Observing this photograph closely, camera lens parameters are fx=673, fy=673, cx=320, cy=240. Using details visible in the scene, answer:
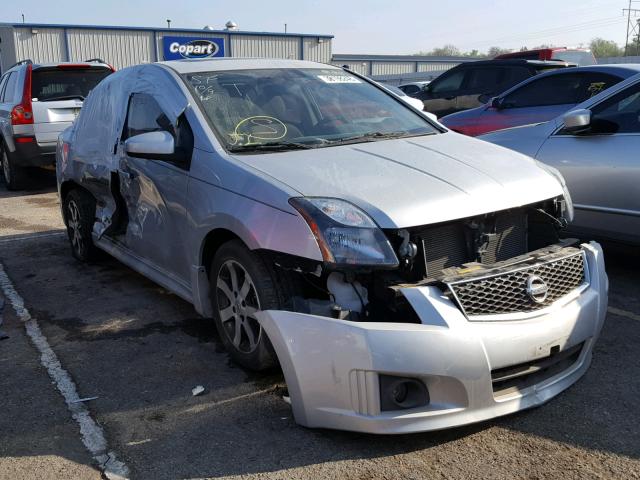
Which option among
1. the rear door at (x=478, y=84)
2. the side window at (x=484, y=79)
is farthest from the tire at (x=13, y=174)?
the side window at (x=484, y=79)

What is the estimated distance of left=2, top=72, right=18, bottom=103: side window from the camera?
10.5 m

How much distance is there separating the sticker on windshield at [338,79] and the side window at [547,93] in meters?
4.41

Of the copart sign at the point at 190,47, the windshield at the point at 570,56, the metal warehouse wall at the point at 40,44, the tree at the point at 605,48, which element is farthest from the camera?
the tree at the point at 605,48

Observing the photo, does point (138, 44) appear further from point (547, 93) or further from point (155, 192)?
A: point (155, 192)

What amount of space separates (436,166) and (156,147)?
1.61 meters

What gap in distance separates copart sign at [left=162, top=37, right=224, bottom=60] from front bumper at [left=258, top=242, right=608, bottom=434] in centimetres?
2644

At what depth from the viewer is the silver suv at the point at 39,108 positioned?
1000 cm

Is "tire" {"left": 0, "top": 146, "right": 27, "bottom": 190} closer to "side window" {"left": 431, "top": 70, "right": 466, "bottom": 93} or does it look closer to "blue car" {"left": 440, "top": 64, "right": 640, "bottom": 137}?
"blue car" {"left": 440, "top": 64, "right": 640, "bottom": 137}

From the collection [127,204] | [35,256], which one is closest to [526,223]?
[127,204]

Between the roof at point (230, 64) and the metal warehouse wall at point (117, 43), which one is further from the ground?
the metal warehouse wall at point (117, 43)

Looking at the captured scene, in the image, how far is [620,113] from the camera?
16.8 feet

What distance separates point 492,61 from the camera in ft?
40.1

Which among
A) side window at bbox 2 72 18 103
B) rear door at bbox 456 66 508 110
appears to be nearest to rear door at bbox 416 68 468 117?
rear door at bbox 456 66 508 110

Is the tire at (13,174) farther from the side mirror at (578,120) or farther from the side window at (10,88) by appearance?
the side mirror at (578,120)
